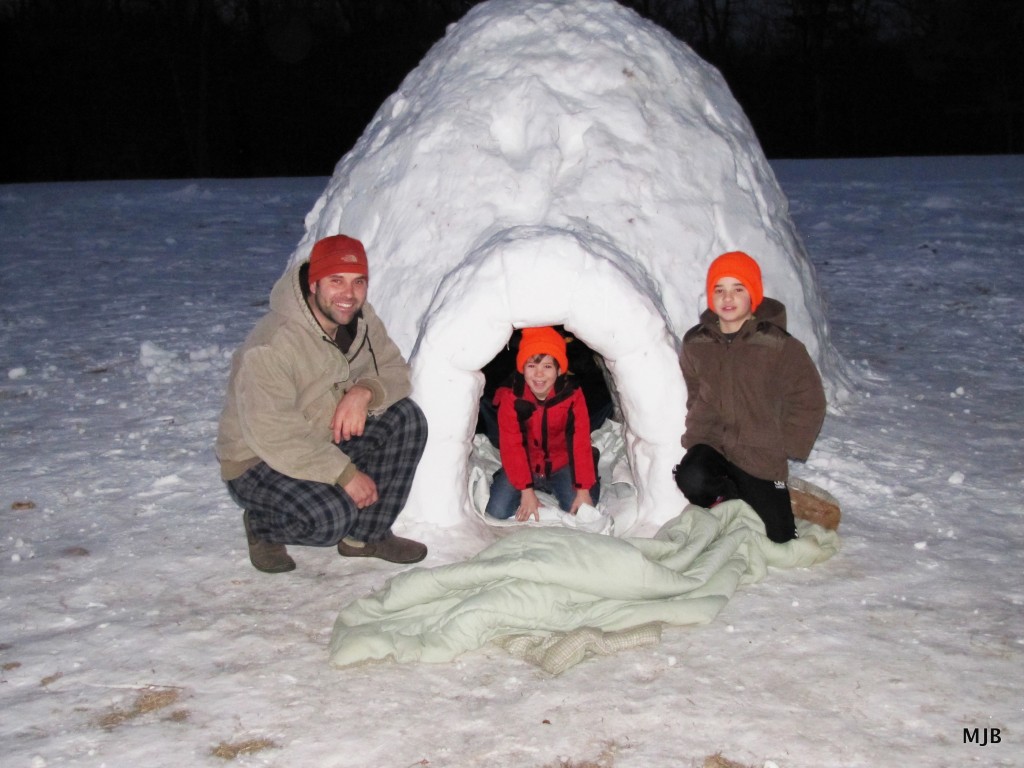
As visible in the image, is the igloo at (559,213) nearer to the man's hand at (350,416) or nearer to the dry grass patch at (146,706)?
the man's hand at (350,416)

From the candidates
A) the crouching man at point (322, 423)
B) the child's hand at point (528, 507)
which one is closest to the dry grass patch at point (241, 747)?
the crouching man at point (322, 423)

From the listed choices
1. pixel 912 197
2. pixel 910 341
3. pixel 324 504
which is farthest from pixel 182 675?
pixel 912 197

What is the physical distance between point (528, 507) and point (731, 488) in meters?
0.72

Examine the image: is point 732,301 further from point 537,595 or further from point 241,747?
point 241,747

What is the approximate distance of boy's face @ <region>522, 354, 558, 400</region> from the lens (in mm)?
3527

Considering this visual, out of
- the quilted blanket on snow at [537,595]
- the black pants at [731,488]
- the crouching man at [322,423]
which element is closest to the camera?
the quilted blanket on snow at [537,595]

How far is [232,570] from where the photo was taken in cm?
310

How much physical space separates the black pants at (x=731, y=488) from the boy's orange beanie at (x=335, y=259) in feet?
3.84

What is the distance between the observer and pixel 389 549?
10.2 feet

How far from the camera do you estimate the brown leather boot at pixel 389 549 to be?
3104 mm

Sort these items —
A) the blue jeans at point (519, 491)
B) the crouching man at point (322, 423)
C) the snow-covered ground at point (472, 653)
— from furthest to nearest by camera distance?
1. the blue jeans at point (519, 491)
2. the crouching man at point (322, 423)
3. the snow-covered ground at point (472, 653)

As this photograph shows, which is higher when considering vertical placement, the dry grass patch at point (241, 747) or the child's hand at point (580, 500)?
the dry grass patch at point (241, 747)

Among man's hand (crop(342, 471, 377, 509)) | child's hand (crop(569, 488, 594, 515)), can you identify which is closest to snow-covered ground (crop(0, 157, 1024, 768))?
man's hand (crop(342, 471, 377, 509))

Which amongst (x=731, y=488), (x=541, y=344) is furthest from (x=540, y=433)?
(x=731, y=488)
